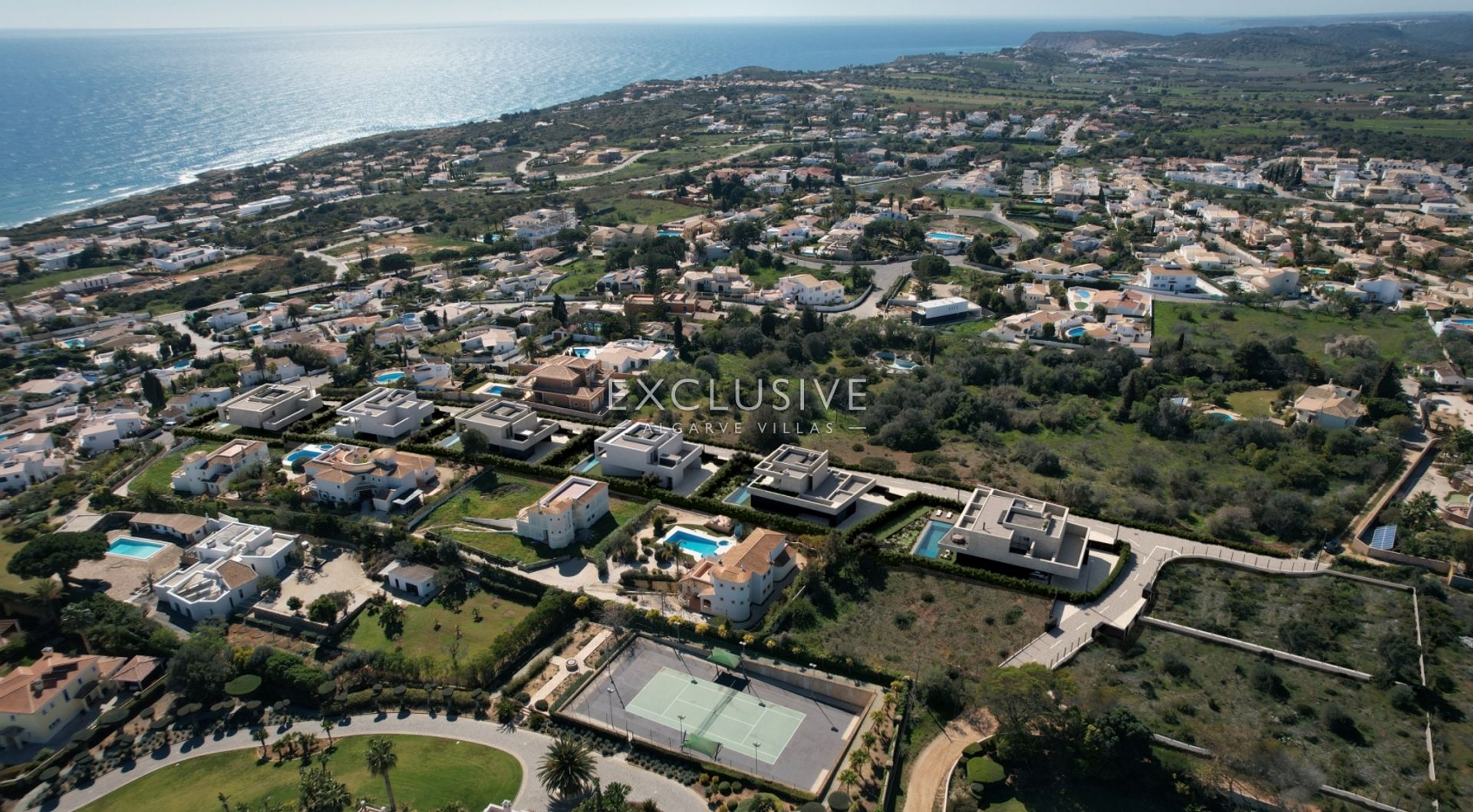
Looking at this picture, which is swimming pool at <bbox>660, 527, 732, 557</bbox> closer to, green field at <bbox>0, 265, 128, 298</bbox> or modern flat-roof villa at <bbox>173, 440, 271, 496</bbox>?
modern flat-roof villa at <bbox>173, 440, 271, 496</bbox>

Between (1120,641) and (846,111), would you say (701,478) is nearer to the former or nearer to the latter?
(1120,641)

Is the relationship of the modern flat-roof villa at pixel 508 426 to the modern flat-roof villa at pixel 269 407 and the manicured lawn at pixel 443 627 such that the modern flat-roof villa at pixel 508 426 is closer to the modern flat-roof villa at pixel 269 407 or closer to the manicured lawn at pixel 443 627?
the modern flat-roof villa at pixel 269 407

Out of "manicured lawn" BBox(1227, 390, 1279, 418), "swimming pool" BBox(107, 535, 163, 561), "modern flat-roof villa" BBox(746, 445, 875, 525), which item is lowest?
"manicured lawn" BBox(1227, 390, 1279, 418)

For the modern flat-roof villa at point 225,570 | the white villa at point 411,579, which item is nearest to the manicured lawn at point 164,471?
the modern flat-roof villa at point 225,570

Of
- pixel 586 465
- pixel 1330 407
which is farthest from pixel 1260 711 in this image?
pixel 586 465

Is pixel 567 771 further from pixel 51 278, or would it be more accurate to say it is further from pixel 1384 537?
pixel 51 278

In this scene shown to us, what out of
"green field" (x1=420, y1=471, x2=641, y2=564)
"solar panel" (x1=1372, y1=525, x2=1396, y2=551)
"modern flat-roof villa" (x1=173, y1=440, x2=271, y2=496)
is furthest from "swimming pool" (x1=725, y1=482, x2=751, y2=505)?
"solar panel" (x1=1372, y1=525, x2=1396, y2=551)
